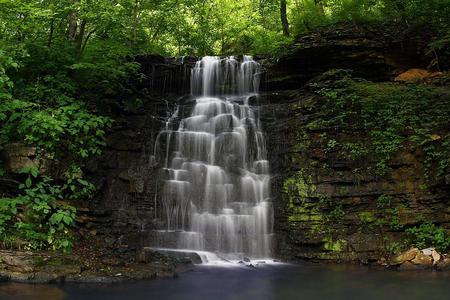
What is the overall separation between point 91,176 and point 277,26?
1554 cm

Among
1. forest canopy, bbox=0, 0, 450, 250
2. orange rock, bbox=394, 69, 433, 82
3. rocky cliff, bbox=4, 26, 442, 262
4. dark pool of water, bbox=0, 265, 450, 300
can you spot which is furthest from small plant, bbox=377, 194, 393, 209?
forest canopy, bbox=0, 0, 450, 250

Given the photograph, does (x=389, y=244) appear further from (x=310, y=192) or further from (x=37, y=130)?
(x=37, y=130)

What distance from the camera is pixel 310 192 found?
11766 millimetres

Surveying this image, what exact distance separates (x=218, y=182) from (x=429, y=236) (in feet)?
18.7

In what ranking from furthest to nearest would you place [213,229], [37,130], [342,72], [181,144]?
[342,72] → [181,144] → [213,229] → [37,130]

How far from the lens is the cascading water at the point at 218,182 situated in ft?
37.2

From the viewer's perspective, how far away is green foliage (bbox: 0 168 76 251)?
8.89 m

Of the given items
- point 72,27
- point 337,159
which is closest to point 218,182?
point 337,159

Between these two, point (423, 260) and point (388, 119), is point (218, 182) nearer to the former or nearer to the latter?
point (388, 119)

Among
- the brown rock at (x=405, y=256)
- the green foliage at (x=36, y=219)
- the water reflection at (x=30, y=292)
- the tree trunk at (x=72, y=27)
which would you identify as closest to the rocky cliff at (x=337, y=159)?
the brown rock at (x=405, y=256)

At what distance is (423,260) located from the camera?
9977mm

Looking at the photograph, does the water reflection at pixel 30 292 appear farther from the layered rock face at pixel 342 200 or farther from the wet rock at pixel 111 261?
the layered rock face at pixel 342 200

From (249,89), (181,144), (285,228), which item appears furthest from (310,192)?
(249,89)

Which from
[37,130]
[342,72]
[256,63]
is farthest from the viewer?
[256,63]
